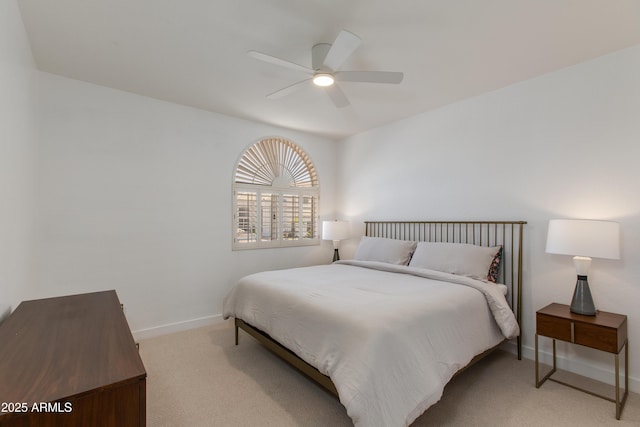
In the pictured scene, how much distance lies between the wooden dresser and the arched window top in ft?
8.84

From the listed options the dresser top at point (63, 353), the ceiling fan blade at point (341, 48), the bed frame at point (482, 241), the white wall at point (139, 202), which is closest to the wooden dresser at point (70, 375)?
the dresser top at point (63, 353)

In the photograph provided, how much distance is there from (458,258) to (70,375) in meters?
2.89

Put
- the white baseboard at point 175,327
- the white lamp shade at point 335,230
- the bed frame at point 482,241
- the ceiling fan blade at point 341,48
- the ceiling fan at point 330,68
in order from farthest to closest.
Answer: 1. the white lamp shade at point 335,230
2. the white baseboard at point 175,327
3. the bed frame at point 482,241
4. the ceiling fan at point 330,68
5. the ceiling fan blade at point 341,48

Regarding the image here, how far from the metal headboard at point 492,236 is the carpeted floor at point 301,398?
0.56m

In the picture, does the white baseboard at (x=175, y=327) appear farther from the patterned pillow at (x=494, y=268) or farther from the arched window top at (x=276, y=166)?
the patterned pillow at (x=494, y=268)

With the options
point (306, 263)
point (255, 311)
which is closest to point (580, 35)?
point (255, 311)

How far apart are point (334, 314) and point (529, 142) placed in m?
2.42

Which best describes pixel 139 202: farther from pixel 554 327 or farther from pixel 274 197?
pixel 554 327

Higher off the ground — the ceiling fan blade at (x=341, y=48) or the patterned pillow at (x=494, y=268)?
the ceiling fan blade at (x=341, y=48)

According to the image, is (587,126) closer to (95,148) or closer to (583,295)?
(583,295)

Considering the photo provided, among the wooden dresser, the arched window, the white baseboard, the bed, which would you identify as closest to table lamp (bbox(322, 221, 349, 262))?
the arched window

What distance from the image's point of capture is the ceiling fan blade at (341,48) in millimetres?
1839

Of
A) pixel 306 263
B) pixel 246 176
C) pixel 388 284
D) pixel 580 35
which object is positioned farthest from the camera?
pixel 306 263

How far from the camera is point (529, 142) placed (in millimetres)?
2848
